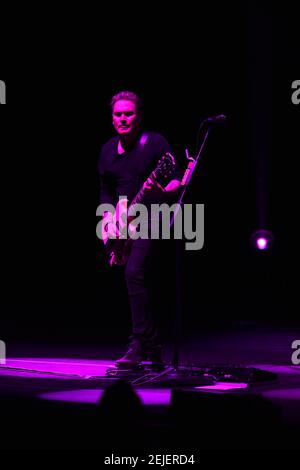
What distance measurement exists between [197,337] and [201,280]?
239cm

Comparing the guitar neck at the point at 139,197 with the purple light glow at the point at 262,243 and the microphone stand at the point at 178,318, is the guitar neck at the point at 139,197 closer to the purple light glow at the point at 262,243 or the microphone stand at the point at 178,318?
the microphone stand at the point at 178,318

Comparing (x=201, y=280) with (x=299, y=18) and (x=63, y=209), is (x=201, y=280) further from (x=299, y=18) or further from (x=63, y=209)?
(x=299, y=18)

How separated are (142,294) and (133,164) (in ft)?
2.51

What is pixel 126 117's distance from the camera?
4.64 meters

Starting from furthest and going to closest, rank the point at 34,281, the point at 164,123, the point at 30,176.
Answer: the point at 34,281, the point at 30,176, the point at 164,123

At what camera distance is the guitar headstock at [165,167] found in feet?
13.7

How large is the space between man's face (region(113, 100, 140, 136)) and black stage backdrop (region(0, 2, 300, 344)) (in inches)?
93.9

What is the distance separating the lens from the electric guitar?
420 cm

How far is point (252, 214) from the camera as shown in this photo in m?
8.28

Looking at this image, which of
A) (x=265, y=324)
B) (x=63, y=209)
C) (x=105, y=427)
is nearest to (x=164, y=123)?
(x=63, y=209)

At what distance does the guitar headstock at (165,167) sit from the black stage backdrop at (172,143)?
2.61 m

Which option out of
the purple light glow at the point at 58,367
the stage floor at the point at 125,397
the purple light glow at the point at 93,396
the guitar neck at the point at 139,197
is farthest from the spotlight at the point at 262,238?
the purple light glow at the point at 93,396

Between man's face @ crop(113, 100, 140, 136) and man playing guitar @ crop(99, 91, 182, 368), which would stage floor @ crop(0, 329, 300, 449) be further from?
man's face @ crop(113, 100, 140, 136)
